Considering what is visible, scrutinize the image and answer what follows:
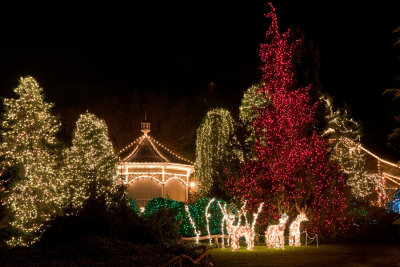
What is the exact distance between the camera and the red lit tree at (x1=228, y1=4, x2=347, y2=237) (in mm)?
19703

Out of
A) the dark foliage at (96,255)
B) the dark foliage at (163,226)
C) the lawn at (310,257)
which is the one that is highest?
the dark foliage at (163,226)

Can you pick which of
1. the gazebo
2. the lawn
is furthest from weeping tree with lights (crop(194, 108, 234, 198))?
the lawn

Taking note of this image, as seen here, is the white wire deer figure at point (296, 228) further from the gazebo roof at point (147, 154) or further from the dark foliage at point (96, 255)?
the gazebo roof at point (147, 154)

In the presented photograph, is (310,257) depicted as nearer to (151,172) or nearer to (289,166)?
(289,166)

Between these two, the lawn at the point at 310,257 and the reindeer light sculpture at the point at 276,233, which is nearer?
the lawn at the point at 310,257

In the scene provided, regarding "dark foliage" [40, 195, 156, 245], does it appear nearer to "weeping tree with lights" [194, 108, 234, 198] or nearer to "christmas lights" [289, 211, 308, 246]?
"christmas lights" [289, 211, 308, 246]

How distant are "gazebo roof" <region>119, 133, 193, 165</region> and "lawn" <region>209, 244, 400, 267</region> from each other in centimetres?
1813

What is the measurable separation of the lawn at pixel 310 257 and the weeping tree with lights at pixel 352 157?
16965mm

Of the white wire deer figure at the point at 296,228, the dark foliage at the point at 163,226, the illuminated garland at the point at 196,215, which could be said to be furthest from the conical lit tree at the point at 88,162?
the white wire deer figure at the point at 296,228

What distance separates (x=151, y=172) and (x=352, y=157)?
523 inches

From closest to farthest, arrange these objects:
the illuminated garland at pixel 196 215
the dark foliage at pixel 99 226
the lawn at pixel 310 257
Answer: the lawn at pixel 310 257 < the dark foliage at pixel 99 226 < the illuminated garland at pixel 196 215

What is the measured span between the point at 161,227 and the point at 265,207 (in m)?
5.28

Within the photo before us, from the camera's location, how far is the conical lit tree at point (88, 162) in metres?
23.0

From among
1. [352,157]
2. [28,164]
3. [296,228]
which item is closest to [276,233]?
[296,228]
